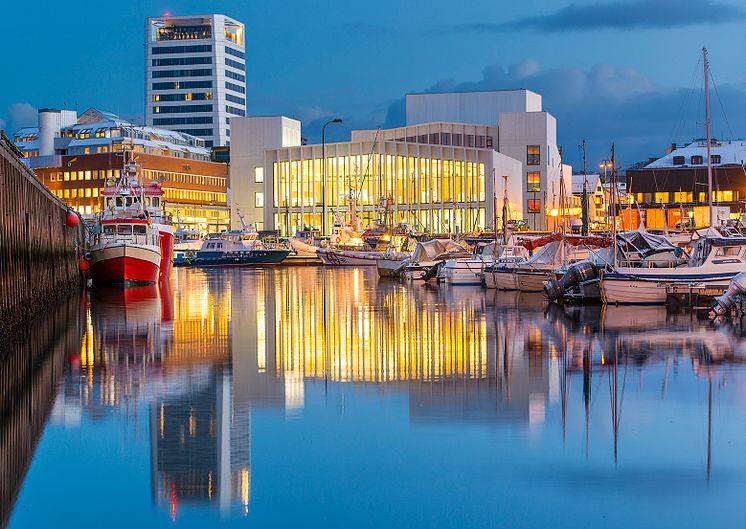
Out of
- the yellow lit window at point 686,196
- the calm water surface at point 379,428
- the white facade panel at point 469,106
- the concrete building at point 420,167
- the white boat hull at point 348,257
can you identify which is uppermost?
the white facade panel at point 469,106

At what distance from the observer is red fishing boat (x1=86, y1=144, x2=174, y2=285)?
6800cm

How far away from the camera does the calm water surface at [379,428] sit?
44.2 ft

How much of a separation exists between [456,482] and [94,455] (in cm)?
532

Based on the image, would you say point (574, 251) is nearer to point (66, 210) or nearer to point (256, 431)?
point (66, 210)

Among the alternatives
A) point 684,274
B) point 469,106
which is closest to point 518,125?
point 469,106

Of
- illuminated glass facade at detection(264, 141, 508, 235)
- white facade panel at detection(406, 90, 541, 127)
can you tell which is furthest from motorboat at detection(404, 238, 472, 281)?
white facade panel at detection(406, 90, 541, 127)

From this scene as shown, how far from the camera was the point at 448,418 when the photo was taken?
19.2 metres

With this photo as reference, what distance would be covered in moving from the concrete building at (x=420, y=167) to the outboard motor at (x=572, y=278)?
101885 mm

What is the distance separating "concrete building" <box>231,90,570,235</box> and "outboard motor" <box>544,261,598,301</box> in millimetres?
101885

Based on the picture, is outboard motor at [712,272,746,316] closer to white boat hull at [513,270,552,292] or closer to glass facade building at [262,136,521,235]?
white boat hull at [513,270,552,292]

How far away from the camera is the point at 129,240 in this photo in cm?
7000

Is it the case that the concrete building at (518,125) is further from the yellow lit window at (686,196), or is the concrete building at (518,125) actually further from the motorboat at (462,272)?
the motorboat at (462,272)

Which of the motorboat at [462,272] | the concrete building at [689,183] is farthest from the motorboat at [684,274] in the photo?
the concrete building at [689,183]

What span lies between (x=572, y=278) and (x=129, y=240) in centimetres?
3170
